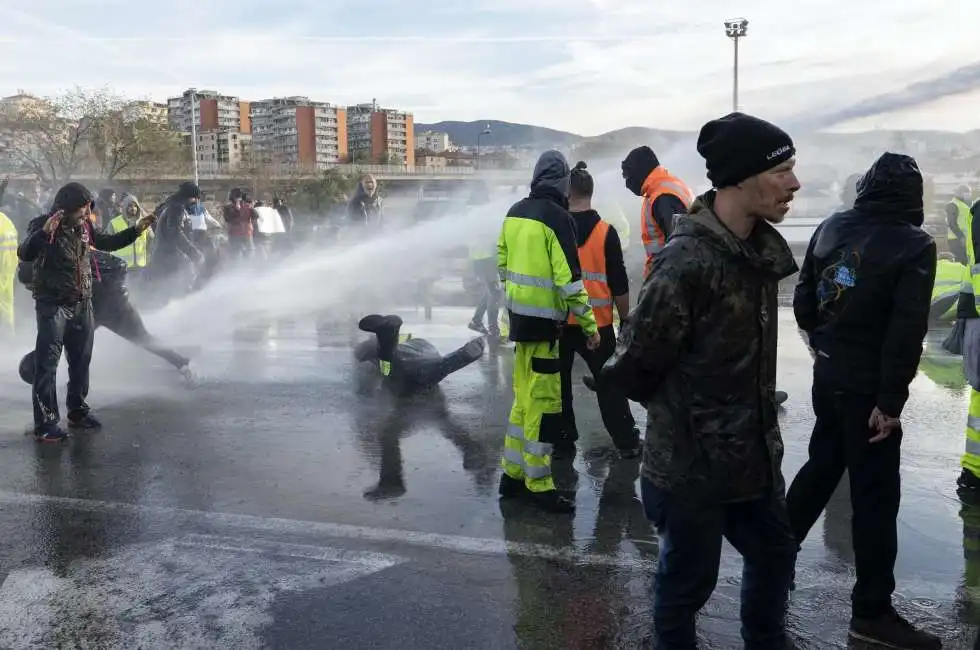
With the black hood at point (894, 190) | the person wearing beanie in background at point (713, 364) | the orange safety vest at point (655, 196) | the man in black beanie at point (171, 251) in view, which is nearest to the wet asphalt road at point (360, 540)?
the person wearing beanie in background at point (713, 364)

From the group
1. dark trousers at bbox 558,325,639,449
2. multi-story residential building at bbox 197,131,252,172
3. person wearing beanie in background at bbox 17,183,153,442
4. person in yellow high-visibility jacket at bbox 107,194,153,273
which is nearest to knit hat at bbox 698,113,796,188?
dark trousers at bbox 558,325,639,449

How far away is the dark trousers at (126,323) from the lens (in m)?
7.93

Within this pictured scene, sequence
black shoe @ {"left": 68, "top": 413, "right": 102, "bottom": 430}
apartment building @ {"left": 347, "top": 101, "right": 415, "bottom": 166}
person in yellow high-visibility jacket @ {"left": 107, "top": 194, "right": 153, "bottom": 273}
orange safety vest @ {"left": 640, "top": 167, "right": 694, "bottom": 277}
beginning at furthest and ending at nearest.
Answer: apartment building @ {"left": 347, "top": 101, "right": 415, "bottom": 166} → person in yellow high-visibility jacket @ {"left": 107, "top": 194, "right": 153, "bottom": 273} → black shoe @ {"left": 68, "top": 413, "right": 102, "bottom": 430} → orange safety vest @ {"left": 640, "top": 167, "right": 694, "bottom": 277}

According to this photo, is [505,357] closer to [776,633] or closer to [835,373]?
[835,373]

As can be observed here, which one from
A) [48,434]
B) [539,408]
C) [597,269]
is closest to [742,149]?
[539,408]

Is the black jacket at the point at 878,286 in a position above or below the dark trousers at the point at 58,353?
above

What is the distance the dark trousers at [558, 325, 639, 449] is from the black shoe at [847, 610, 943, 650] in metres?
2.46

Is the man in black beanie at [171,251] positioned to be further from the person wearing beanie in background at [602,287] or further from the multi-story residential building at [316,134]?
the multi-story residential building at [316,134]

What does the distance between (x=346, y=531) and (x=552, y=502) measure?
3.61ft

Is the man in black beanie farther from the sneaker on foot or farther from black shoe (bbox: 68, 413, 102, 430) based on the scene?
black shoe (bbox: 68, 413, 102, 430)

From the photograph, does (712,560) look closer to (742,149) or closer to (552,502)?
(742,149)

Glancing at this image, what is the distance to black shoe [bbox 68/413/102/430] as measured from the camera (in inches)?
263

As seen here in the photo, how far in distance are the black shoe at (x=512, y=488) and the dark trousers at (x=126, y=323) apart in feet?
14.4

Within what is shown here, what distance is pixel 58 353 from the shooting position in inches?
254
